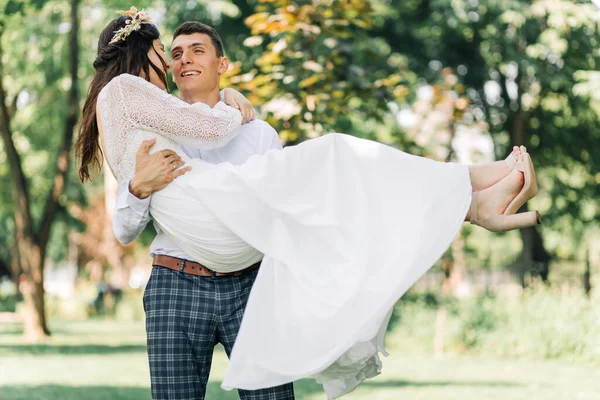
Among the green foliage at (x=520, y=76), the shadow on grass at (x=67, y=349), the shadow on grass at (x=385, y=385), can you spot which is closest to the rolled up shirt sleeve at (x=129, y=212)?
the shadow on grass at (x=385, y=385)

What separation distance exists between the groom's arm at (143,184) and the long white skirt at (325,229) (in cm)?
5

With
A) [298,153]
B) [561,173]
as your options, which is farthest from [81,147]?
[561,173]

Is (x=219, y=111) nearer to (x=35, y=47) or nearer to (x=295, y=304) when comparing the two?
(x=295, y=304)

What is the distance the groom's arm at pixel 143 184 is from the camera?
333 centimetres

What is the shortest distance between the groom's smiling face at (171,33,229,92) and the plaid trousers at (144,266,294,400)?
0.73m

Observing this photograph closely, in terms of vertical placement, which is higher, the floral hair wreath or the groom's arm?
the floral hair wreath

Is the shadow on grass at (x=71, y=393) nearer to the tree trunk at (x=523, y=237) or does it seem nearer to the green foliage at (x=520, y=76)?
the tree trunk at (x=523, y=237)

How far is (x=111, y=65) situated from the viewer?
11.5 ft

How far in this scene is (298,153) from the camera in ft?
11.1

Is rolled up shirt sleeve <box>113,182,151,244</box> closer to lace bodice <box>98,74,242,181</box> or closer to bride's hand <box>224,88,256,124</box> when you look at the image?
lace bodice <box>98,74,242,181</box>

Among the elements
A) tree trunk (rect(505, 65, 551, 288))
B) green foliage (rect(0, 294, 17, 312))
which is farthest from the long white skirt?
green foliage (rect(0, 294, 17, 312))

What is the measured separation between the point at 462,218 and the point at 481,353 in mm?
12417

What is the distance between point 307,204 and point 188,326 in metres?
0.61

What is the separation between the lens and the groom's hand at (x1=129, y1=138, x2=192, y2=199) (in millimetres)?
3324
